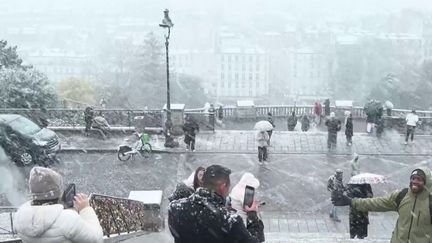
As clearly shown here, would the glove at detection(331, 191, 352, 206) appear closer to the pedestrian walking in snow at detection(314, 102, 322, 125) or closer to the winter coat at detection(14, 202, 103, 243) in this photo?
the winter coat at detection(14, 202, 103, 243)

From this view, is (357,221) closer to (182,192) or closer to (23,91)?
(182,192)

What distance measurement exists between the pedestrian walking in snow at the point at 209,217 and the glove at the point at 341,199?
2.06 meters

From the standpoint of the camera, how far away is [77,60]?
128 metres

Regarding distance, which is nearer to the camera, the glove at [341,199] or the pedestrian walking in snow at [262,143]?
the glove at [341,199]

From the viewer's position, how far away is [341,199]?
6.21 metres

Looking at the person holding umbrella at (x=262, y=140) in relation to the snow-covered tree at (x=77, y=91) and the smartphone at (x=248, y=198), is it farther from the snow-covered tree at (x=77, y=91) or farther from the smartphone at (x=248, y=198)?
A: the snow-covered tree at (x=77, y=91)

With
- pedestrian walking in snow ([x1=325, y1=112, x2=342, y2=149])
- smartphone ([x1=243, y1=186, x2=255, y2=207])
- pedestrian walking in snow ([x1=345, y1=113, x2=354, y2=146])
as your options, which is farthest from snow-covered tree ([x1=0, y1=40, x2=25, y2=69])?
smartphone ([x1=243, y1=186, x2=255, y2=207])

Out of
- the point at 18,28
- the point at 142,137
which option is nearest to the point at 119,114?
the point at 142,137

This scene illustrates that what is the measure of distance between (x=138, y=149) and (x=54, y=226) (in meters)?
14.8

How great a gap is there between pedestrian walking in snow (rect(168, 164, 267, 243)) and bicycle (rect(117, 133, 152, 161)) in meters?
14.4

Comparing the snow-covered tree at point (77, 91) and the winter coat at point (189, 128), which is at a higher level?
the winter coat at point (189, 128)

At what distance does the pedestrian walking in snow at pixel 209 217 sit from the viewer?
4.22m

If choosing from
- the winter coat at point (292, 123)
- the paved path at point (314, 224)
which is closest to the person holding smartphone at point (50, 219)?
the paved path at point (314, 224)

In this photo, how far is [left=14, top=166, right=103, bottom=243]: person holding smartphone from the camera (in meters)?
4.29
